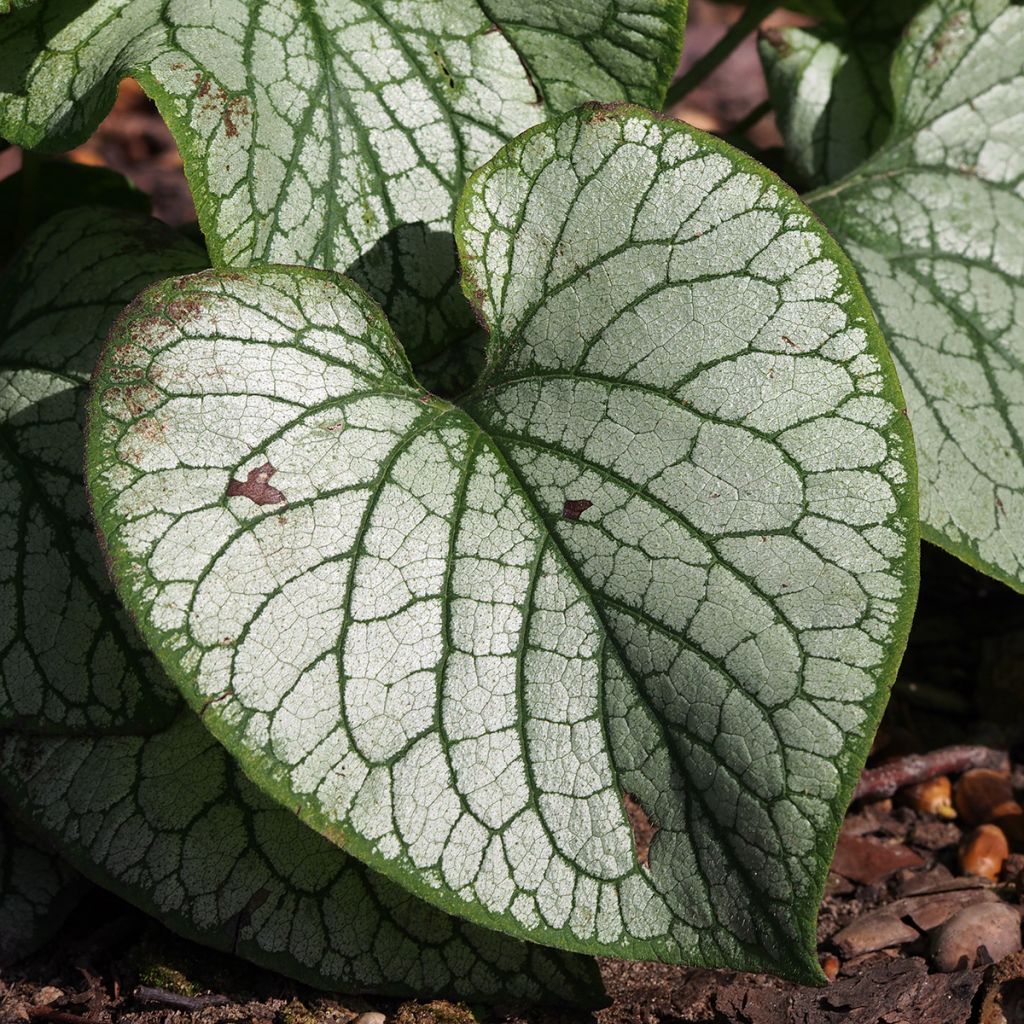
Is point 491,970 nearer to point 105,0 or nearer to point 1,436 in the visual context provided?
point 1,436

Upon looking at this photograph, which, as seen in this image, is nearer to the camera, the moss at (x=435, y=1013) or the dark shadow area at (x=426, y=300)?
the moss at (x=435, y=1013)

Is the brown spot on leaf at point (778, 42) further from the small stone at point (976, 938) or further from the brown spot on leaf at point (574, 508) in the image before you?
the small stone at point (976, 938)

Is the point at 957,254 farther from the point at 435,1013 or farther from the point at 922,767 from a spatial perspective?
the point at 435,1013

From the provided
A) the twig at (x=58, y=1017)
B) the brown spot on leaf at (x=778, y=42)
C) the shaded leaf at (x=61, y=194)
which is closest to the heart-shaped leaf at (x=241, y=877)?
the twig at (x=58, y=1017)

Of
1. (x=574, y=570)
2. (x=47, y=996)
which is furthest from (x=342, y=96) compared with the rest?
(x=47, y=996)

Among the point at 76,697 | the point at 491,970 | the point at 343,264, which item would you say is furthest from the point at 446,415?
the point at 491,970

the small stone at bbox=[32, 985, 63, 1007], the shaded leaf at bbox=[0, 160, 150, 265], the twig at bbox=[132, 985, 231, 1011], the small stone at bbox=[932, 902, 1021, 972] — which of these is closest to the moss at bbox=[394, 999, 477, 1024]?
the twig at bbox=[132, 985, 231, 1011]

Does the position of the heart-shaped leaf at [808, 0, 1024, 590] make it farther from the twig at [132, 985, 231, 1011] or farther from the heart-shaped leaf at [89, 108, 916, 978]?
the twig at [132, 985, 231, 1011]
